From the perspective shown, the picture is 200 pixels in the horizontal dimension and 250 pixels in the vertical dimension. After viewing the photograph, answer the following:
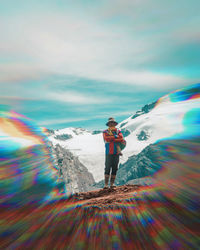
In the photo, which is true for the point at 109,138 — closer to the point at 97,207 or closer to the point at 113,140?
the point at 113,140

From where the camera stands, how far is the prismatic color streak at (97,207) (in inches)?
101

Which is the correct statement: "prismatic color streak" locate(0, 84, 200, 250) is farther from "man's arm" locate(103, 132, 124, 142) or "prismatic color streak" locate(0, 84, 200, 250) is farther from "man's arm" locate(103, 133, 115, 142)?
"man's arm" locate(103, 133, 115, 142)

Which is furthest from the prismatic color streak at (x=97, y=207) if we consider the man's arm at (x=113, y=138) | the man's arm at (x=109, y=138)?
the man's arm at (x=109, y=138)

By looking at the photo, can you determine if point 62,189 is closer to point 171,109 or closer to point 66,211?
point 66,211

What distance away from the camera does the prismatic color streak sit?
8.39ft

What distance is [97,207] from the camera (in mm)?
3617

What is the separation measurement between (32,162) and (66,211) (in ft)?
4.35

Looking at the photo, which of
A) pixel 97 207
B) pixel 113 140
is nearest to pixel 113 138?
pixel 113 140

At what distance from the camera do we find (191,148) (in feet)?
11.2

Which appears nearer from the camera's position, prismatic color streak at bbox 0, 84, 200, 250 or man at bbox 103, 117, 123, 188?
prismatic color streak at bbox 0, 84, 200, 250

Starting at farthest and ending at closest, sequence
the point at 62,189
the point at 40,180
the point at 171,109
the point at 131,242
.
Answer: the point at 171,109, the point at 62,189, the point at 40,180, the point at 131,242

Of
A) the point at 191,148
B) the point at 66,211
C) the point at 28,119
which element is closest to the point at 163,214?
the point at 191,148

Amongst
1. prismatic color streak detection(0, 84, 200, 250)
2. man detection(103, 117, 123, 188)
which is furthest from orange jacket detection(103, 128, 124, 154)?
prismatic color streak detection(0, 84, 200, 250)

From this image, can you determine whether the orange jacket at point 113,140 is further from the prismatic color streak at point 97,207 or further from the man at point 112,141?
the prismatic color streak at point 97,207
